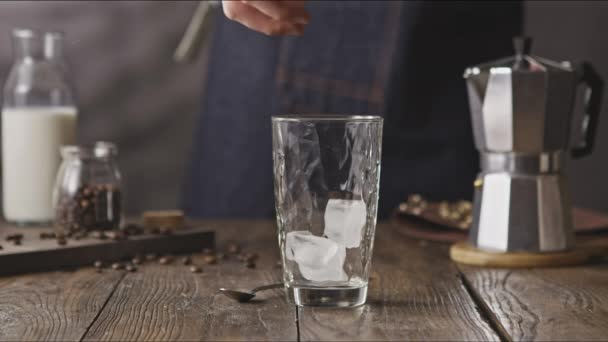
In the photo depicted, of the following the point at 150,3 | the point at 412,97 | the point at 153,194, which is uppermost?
the point at 150,3

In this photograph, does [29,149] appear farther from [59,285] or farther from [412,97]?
[412,97]

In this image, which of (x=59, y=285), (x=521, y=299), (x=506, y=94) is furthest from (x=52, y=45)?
(x=521, y=299)

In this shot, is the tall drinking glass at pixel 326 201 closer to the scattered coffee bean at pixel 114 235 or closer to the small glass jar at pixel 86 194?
the scattered coffee bean at pixel 114 235

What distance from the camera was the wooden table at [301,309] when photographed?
2.80ft

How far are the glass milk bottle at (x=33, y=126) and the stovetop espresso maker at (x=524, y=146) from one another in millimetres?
840

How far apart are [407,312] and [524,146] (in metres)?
0.43

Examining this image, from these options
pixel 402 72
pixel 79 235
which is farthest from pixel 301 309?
pixel 402 72

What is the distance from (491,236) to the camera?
1287 mm

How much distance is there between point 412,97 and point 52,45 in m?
0.83

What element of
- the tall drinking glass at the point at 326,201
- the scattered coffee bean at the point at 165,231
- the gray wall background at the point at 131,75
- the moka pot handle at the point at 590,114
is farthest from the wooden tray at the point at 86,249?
the gray wall background at the point at 131,75

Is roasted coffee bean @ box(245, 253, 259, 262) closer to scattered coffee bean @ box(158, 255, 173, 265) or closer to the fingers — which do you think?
scattered coffee bean @ box(158, 255, 173, 265)

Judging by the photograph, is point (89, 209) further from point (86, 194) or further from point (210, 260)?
point (210, 260)

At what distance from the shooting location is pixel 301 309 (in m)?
0.94

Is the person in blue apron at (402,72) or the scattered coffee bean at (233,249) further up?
the person in blue apron at (402,72)
